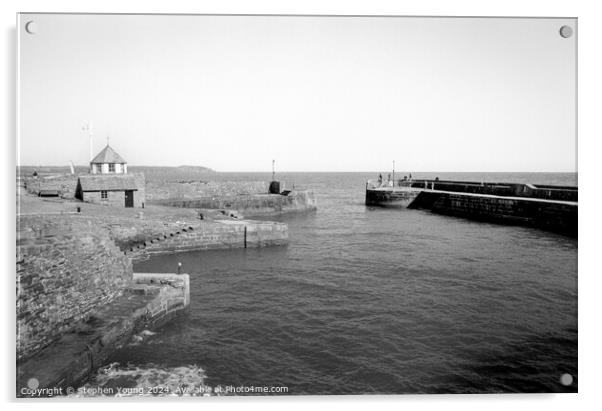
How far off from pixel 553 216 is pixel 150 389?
26.9 metres

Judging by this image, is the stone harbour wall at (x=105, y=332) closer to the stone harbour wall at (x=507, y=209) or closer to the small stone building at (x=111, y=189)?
the small stone building at (x=111, y=189)

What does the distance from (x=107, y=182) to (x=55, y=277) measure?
22.3m

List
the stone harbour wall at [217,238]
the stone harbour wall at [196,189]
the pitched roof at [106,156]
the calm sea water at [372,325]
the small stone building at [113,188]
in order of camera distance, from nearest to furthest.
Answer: the calm sea water at [372,325] < the stone harbour wall at [217,238] < the small stone building at [113,188] < the pitched roof at [106,156] < the stone harbour wall at [196,189]

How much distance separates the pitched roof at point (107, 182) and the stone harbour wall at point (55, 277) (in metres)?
19.8

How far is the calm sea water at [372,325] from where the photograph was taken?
27.9 feet

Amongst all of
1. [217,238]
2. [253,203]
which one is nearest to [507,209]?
[253,203]

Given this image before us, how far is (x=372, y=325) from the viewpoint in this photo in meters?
10.9

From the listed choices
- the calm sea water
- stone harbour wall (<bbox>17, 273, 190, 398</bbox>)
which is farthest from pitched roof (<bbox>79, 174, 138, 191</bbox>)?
stone harbour wall (<bbox>17, 273, 190, 398</bbox>)

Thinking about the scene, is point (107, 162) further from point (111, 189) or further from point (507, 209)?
point (507, 209)

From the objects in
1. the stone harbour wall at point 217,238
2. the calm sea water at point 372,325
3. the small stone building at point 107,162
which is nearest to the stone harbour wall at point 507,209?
the calm sea water at point 372,325

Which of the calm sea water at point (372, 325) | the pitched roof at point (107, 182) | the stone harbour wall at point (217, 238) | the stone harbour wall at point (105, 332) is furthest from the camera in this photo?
the pitched roof at point (107, 182)

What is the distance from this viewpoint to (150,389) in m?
7.96

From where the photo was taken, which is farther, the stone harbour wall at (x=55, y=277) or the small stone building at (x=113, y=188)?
the small stone building at (x=113, y=188)
